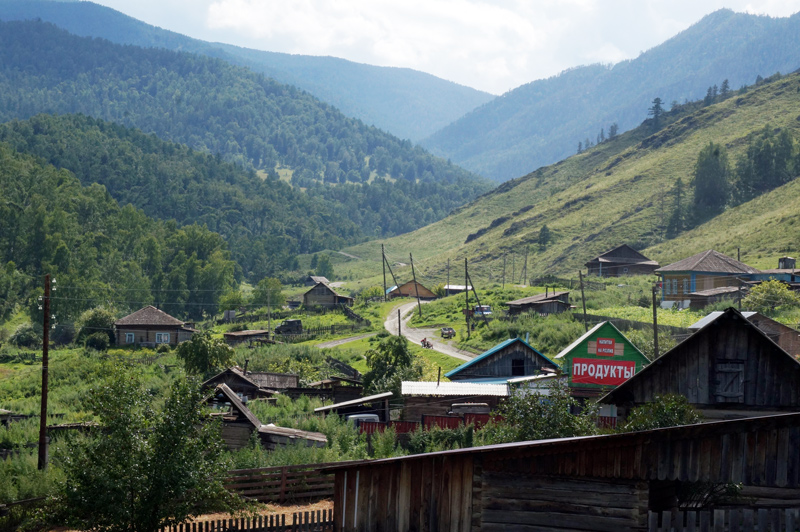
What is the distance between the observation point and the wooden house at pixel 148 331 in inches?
3319

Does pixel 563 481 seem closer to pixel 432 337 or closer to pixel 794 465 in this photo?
pixel 794 465

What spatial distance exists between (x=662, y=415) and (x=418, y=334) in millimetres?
59673

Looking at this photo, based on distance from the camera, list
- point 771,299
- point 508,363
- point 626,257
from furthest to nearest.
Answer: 1. point 626,257
2. point 771,299
3. point 508,363

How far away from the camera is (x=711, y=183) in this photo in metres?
125

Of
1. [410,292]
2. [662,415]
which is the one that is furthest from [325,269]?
[662,415]

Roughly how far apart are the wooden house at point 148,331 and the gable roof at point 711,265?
47588mm

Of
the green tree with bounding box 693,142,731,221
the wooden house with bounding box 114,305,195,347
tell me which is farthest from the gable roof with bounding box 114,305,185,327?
the green tree with bounding box 693,142,731,221

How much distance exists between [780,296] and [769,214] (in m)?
52.1

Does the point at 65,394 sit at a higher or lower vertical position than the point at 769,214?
lower

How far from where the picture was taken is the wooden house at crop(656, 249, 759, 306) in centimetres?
7069

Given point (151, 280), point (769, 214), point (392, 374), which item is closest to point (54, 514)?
point (392, 374)

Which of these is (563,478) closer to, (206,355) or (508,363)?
(508,363)

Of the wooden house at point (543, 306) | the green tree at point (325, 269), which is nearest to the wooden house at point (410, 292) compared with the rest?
the wooden house at point (543, 306)

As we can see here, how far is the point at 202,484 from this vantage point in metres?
→ 18.4
